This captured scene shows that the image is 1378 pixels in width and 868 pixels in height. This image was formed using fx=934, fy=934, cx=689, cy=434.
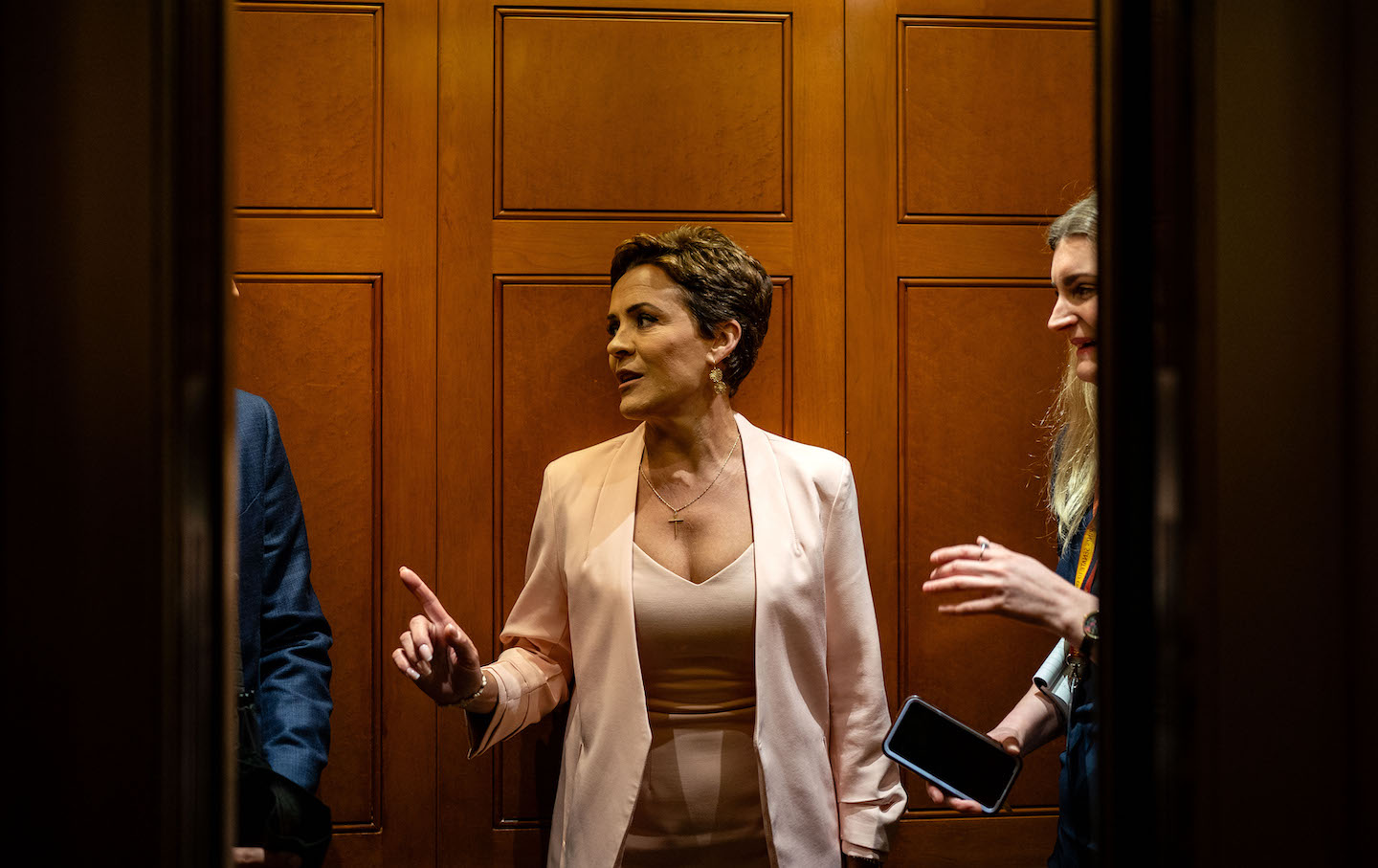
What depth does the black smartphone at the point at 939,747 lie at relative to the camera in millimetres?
1459

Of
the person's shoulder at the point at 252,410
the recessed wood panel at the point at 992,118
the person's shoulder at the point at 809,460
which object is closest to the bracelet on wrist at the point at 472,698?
the person's shoulder at the point at 252,410

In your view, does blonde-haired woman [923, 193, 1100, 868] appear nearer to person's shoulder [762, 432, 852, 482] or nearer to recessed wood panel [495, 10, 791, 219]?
person's shoulder [762, 432, 852, 482]

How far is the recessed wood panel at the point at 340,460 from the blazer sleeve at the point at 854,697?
92cm

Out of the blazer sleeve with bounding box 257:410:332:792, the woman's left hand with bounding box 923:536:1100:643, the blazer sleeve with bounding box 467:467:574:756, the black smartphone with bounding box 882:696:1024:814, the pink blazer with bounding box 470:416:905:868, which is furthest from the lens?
the blazer sleeve with bounding box 467:467:574:756

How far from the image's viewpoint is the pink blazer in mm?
1599

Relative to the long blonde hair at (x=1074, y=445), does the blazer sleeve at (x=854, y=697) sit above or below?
below

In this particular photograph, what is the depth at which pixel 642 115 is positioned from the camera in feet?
6.30

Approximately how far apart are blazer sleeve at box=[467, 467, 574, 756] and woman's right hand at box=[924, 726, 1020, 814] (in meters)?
0.70

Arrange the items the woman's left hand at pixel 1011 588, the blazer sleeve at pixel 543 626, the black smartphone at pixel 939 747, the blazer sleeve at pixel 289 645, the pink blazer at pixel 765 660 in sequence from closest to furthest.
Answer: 1. the woman's left hand at pixel 1011 588
2. the blazer sleeve at pixel 289 645
3. the black smartphone at pixel 939 747
4. the pink blazer at pixel 765 660
5. the blazer sleeve at pixel 543 626

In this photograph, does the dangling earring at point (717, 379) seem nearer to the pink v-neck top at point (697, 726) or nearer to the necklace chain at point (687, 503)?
the necklace chain at point (687, 503)

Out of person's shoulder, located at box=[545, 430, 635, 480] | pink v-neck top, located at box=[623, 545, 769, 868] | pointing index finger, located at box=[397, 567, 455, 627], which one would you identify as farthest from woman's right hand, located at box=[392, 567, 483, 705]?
person's shoulder, located at box=[545, 430, 635, 480]
